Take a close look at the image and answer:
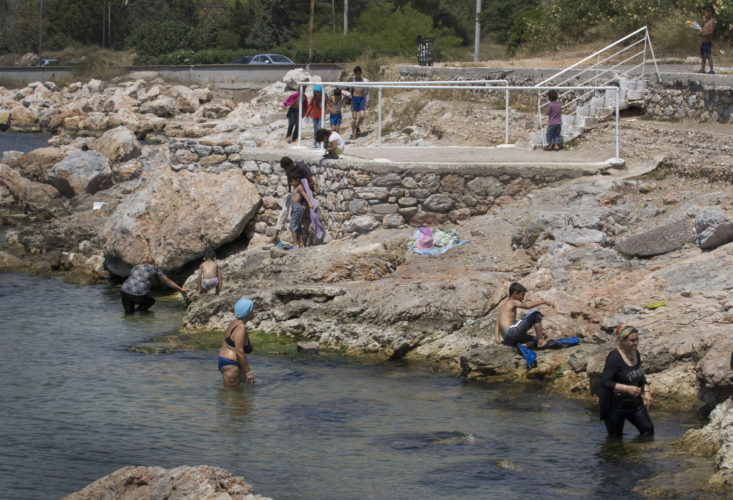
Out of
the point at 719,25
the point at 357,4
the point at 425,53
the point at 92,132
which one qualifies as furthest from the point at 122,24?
the point at 719,25

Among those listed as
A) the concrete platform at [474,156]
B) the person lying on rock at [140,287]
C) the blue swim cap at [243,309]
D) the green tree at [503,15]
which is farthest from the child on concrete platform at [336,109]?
the green tree at [503,15]

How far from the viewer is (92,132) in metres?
45.2

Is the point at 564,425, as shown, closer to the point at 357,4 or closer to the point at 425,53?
the point at 425,53

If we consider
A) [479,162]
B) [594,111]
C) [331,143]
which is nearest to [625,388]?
[479,162]

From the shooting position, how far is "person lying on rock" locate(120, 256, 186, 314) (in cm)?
1495

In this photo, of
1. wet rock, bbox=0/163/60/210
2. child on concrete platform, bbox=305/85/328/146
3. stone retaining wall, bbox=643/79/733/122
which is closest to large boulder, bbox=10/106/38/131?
wet rock, bbox=0/163/60/210

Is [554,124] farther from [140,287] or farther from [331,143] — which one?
[140,287]

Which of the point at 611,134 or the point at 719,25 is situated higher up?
the point at 719,25

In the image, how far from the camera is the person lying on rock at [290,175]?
51.8ft

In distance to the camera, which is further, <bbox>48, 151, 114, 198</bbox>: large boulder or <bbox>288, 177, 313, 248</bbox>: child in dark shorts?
<bbox>48, 151, 114, 198</bbox>: large boulder

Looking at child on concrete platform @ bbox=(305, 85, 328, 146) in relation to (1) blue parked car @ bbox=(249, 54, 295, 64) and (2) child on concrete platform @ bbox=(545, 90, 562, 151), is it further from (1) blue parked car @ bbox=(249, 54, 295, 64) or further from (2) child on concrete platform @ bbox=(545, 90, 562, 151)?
(1) blue parked car @ bbox=(249, 54, 295, 64)

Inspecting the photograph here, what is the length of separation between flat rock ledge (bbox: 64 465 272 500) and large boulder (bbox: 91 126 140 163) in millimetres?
22678

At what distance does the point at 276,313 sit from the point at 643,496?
6.71 metres

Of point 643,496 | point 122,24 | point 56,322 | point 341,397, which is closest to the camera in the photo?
point 643,496
